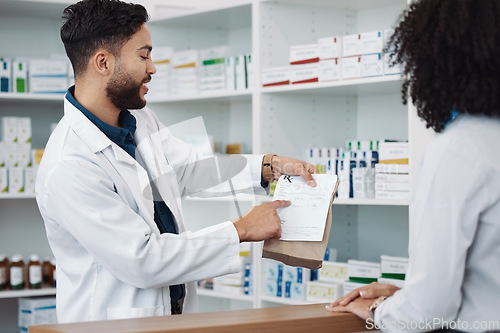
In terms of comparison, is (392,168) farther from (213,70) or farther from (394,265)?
(213,70)

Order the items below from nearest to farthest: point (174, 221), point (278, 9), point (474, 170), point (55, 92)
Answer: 1. point (474, 170)
2. point (174, 221)
3. point (278, 9)
4. point (55, 92)

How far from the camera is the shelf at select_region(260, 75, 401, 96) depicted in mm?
2699

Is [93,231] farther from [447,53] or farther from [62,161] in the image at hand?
[447,53]

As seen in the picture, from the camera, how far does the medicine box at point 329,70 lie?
282 cm

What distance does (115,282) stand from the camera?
1731 mm

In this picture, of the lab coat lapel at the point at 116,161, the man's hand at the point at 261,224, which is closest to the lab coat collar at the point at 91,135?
the lab coat lapel at the point at 116,161

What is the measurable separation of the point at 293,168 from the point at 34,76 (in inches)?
81.7

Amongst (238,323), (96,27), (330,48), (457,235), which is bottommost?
(238,323)

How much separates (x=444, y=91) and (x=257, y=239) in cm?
72

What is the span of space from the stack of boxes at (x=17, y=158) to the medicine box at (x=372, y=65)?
177 cm

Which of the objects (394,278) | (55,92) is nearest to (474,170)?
(394,278)

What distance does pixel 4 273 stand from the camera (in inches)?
127

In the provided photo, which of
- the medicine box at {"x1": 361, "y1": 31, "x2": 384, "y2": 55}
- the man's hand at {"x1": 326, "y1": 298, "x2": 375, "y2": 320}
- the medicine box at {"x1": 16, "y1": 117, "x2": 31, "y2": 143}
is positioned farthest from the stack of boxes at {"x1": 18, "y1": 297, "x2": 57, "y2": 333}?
the man's hand at {"x1": 326, "y1": 298, "x2": 375, "y2": 320}

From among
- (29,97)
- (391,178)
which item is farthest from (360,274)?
(29,97)
